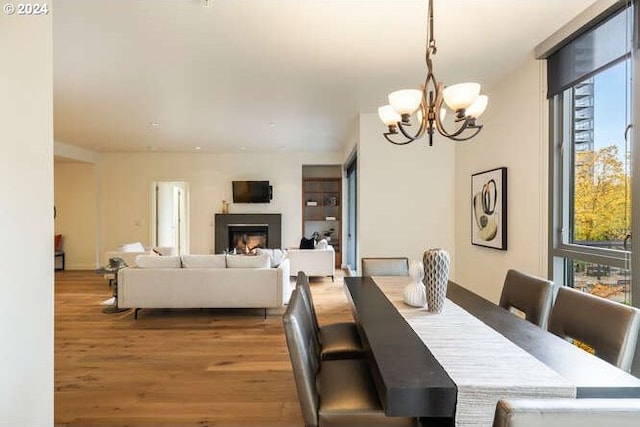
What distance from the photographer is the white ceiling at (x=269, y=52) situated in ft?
7.98

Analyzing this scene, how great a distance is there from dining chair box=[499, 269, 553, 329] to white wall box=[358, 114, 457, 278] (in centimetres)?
229

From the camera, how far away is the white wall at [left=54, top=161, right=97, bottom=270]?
26.0 ft

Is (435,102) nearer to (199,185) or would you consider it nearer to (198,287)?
(198,287)

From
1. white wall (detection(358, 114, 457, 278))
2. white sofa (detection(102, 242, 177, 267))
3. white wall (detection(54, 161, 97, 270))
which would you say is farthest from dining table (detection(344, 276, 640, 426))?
white wall (detection(54, 161, 97, 270))

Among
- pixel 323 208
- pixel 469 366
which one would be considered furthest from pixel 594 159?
pixel 323 208

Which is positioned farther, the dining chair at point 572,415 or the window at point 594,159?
the window at point 594,159

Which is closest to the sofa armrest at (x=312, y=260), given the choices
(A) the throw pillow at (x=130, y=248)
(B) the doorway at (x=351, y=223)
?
(B) the doorway at (x=351, y=223)

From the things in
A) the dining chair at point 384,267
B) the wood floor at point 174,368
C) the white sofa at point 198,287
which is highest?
the dining chair at point 384,267

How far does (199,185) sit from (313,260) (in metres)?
3.61

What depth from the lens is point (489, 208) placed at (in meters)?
3.95

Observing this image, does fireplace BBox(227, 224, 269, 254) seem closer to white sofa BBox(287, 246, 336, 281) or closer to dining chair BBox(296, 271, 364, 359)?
white sofa BBox(287, 246, 336, 281)

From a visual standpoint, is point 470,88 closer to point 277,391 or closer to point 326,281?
point 277,391
